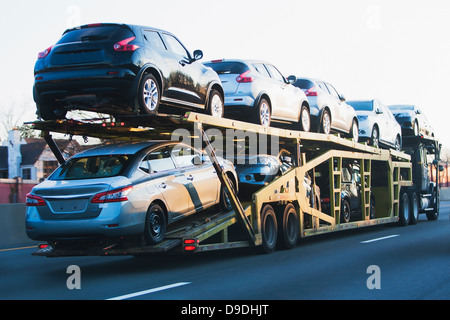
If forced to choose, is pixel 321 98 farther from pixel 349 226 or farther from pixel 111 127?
pixel 111 127

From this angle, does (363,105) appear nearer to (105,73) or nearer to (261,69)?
(261,69)

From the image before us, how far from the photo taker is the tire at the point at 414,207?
824 inches

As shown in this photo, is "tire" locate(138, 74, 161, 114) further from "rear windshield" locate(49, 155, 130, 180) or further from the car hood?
the car hood

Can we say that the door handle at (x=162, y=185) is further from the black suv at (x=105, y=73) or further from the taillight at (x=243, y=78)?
the taillight at (x=243, y=78)

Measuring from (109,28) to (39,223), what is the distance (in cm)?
304

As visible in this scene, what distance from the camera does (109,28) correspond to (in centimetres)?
1005

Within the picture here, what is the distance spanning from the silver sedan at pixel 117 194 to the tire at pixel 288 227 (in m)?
2.53

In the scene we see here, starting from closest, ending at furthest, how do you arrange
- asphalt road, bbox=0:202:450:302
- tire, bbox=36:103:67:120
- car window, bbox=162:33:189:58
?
asphalt road, bbox=0:202:450:302 → tire, bbox=36:103:67:120 → car window, bbox=162:33:189:58

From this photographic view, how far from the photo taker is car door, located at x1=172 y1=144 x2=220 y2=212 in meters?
10.6

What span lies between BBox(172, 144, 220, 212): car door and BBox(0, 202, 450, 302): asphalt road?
40.5 inches

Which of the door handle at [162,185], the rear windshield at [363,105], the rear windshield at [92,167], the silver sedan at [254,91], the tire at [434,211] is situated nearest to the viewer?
the rear windshield at [92,167]

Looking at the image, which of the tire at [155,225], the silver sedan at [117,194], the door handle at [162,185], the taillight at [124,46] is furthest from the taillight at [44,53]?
the tire at [155,225]

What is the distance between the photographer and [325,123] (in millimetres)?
16734

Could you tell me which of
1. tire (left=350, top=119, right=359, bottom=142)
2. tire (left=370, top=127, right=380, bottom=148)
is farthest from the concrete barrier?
tire (left=370, top=127, right=380, bottom=148)
